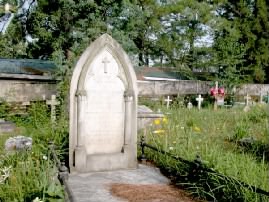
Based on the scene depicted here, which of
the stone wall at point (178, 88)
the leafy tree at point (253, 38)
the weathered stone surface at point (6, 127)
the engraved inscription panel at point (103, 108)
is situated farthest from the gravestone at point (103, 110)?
the leafy tree at point (253, 38)

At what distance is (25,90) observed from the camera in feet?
54.0

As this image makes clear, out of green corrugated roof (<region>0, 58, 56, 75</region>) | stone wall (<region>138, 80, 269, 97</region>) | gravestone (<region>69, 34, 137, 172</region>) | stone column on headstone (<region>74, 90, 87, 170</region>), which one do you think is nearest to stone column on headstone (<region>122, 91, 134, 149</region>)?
gravestone (<region>69, 34, 137, 172</region>)

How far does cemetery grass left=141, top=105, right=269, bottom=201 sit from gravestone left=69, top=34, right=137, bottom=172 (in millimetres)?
939

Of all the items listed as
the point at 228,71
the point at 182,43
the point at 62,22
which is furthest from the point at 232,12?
the point at 62,22

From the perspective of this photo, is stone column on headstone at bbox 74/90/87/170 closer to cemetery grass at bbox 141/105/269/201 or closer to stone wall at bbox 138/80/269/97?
cemetery grass at bbox 141/105/269/201

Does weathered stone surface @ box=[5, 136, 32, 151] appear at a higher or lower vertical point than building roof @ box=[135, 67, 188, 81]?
lower

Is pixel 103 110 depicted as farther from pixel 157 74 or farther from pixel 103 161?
pixel 157 74

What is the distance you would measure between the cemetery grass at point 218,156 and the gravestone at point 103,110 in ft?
3.08

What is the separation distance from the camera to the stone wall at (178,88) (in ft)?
79.3

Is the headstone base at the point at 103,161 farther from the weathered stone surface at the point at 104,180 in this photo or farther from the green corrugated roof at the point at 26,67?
the green corrugated roof at the point at 26,67

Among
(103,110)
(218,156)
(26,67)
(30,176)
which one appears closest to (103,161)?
(103,110)

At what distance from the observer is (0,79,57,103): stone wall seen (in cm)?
1570

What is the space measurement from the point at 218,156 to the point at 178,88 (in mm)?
19213

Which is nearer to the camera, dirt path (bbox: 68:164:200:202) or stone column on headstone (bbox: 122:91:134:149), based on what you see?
dirt path (bbox: 68:164:200:202)
